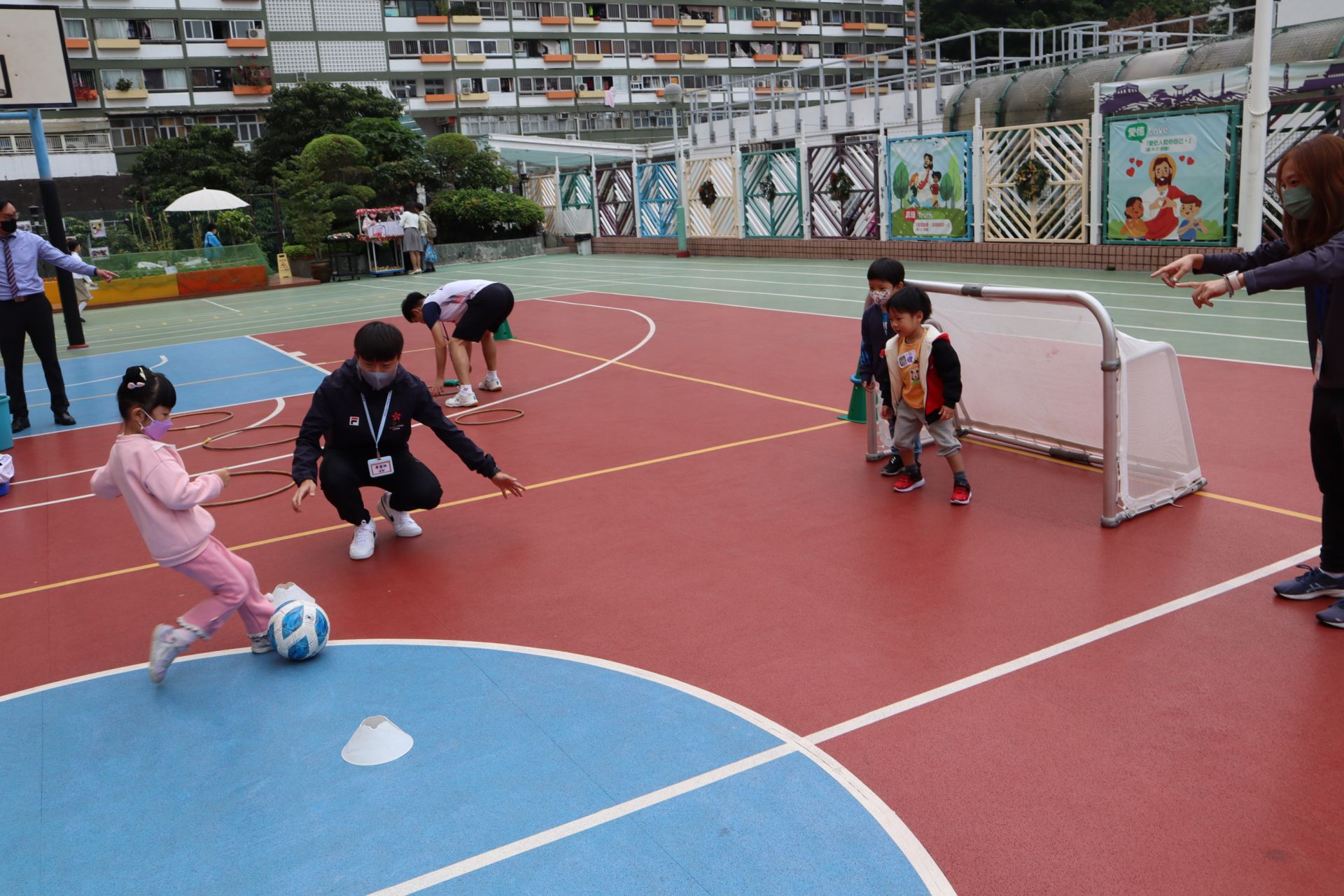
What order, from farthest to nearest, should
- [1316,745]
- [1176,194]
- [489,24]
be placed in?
[489,24]
[1176,194]
[1316,745]

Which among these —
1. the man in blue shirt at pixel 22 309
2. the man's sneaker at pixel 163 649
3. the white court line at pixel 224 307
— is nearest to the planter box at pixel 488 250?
the white court line at pixel 224 307

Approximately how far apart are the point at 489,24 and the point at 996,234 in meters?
55.2

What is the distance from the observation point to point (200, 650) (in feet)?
16.7

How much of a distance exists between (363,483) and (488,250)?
92.9 feet

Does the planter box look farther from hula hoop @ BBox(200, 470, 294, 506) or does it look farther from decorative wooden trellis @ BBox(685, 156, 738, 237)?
hula hoop @ BBox(200, 470, 294, 506)

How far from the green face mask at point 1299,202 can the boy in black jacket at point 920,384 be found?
2102 mm

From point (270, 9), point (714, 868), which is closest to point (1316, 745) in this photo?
point (714, 868)

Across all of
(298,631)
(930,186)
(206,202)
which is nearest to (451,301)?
(298,631)

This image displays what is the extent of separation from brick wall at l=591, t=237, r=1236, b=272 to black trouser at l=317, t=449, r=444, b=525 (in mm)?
10531

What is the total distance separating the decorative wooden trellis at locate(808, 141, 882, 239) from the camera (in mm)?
23359

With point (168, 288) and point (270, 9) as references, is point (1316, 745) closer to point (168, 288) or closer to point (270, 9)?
point (168, 288)

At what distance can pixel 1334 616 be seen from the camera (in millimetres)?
4438

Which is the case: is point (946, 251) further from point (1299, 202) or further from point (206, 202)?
point (206, 202)

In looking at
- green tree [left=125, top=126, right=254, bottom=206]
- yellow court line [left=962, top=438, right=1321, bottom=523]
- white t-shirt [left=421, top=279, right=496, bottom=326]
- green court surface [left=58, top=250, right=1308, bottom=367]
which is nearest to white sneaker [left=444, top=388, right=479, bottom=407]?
white t-shirt [left=421, top=279, right=496, bottom=326]
